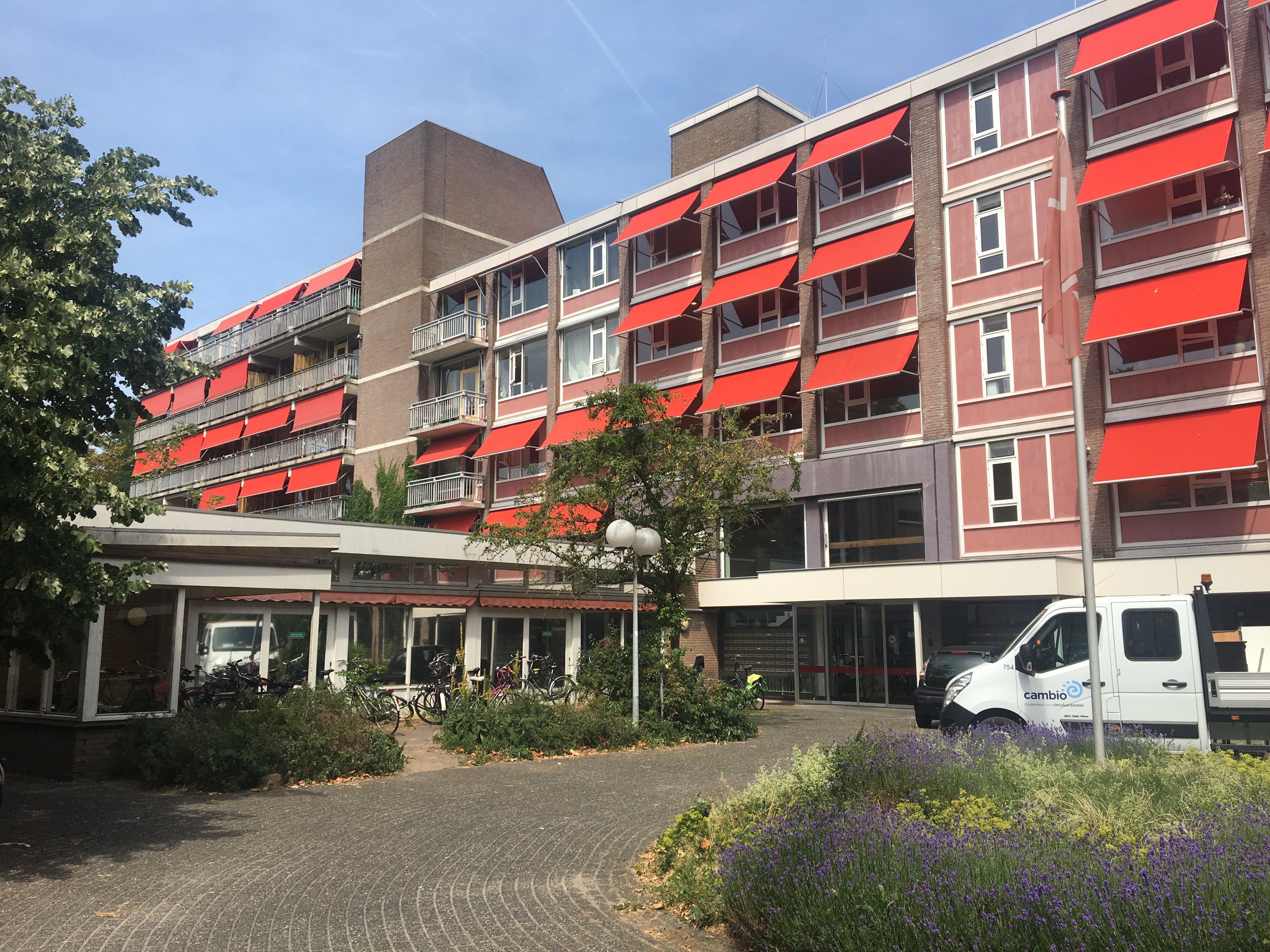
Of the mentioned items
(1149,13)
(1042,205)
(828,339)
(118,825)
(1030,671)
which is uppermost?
(1149,13)

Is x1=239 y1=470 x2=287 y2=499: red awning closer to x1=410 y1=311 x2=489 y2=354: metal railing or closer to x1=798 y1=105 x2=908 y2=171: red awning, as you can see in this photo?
x1=410 y1=311 x2=489 y2=354: metal railing

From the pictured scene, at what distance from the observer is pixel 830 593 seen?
26328 millimetres

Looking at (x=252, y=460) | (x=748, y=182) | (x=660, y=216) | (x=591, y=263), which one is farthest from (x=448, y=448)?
(x=748, y=182)

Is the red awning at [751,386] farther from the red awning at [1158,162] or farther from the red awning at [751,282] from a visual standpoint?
the red awning at [1158,162]

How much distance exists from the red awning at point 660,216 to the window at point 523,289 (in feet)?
16.3

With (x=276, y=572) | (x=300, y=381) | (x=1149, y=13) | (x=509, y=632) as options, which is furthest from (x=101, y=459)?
(x=1149, y=13)

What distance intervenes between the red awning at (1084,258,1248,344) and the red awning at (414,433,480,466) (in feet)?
73.9

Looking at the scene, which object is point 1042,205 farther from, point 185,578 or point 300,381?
point 300,381

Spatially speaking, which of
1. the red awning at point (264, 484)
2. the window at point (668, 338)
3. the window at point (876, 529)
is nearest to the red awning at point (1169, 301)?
the window at point (876, 529)

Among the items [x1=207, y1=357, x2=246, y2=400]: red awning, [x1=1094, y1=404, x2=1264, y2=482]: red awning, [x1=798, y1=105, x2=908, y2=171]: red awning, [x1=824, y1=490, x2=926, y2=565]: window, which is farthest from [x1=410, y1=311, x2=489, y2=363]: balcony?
[x1=1094, y1=404, x2=1264, y2=482]: red awning

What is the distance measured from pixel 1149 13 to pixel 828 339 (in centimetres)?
1050

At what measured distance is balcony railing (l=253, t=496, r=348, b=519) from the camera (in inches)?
1657

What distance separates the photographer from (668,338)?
32.9 metres

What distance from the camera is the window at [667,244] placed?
3288cm
